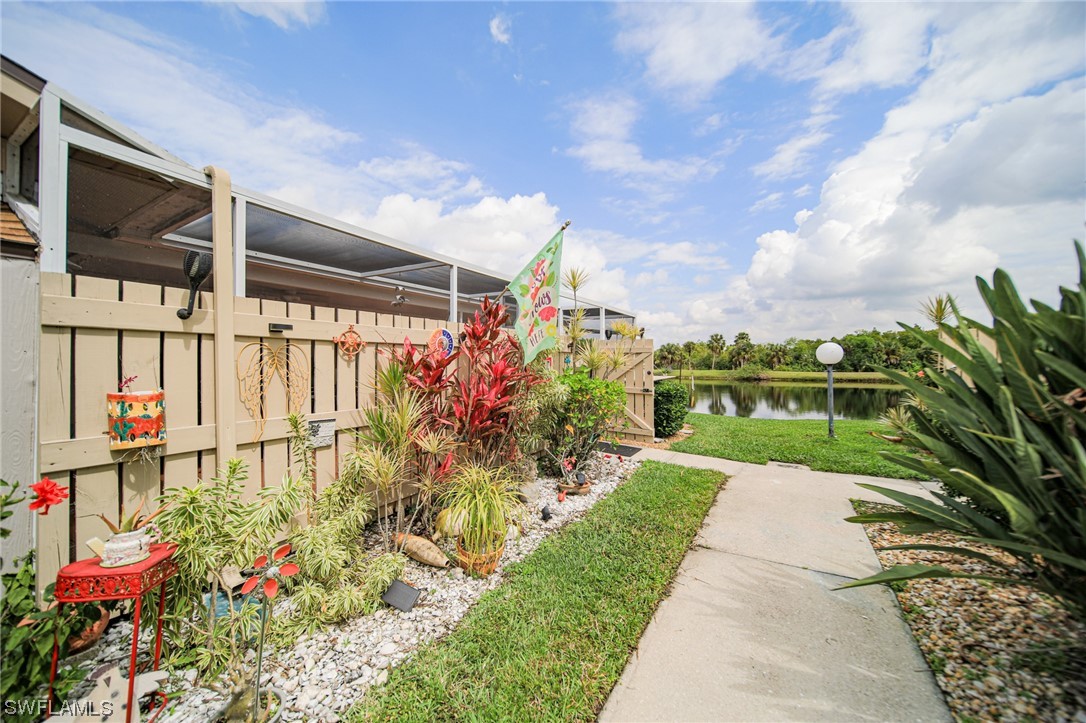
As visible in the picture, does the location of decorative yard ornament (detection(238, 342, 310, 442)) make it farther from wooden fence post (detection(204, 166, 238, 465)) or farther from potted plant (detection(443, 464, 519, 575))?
potted plant (detection(443, 464, 519, 575))

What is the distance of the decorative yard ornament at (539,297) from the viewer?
4.04m

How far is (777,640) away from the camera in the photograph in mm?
2186

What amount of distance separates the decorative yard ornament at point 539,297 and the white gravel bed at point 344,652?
84.2 inches

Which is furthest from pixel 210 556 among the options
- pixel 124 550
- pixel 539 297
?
pixel 539 297

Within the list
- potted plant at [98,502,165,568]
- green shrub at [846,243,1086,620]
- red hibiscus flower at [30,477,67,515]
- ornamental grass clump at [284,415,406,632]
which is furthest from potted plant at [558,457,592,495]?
red hibiscus flower at [30,477,67,515]

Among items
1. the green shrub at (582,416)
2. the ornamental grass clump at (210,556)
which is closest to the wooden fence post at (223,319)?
the ornamental grass clump at (210,556)

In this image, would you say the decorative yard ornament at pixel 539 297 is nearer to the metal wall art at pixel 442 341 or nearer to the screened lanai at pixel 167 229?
the metal wall art at pixel 442 341

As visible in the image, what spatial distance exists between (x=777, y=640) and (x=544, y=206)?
8378 millimetres

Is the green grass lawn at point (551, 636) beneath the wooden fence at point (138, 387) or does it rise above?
beneath

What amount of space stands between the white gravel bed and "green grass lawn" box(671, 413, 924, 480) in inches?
196

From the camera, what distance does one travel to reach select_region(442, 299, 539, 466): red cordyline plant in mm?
3576

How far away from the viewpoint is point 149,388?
2.22m

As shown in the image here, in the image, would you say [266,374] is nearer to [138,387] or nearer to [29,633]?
[138,387]

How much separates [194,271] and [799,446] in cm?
856
